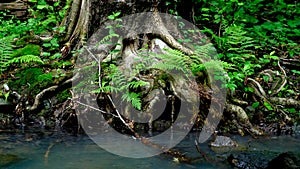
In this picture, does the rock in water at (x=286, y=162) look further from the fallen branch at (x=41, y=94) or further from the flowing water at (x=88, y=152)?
the fallen branch at (x=41, y=94)

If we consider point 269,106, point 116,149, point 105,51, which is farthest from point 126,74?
point 269,106

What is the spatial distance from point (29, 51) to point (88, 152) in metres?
3.04

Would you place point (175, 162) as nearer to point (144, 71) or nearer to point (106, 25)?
point (144, 71)

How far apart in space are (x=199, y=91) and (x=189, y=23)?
97.9 inches

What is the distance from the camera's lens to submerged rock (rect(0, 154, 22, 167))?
2.99 metres

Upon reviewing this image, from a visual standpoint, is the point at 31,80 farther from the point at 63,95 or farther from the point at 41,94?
the point at 63,95

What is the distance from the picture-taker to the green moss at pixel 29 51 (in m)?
5.44

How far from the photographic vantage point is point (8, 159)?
3.10 metres

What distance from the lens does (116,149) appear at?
3.54 meters

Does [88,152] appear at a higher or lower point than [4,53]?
lower

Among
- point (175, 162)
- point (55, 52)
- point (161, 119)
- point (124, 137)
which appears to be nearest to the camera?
point (175, 162)

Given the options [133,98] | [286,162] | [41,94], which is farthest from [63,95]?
[286,162]

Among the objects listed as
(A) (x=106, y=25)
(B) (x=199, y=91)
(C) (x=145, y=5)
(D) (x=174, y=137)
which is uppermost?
(C) (x=145, y=5)

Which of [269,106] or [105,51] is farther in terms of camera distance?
[105,51]
